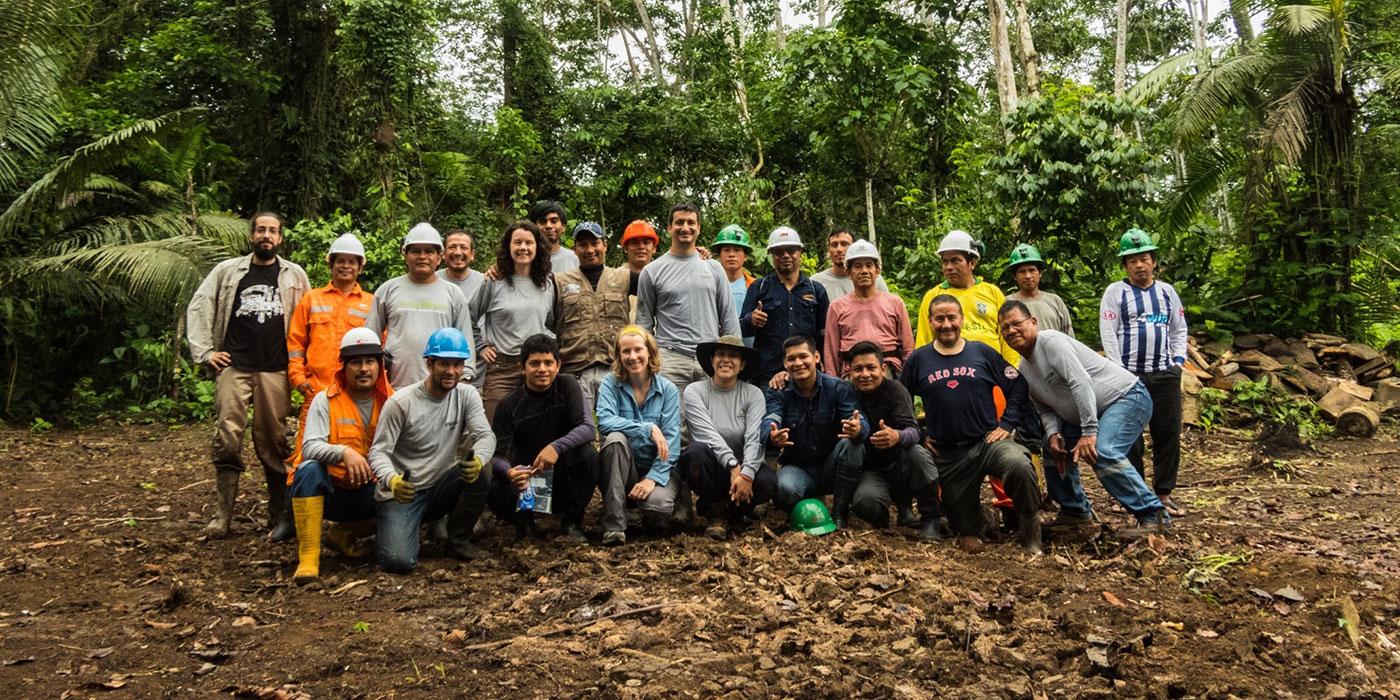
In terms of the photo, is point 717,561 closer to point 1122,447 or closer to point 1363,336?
point 1122,447

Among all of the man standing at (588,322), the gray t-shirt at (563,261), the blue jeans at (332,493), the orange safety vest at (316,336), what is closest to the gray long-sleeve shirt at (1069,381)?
the man standing at (588,322)

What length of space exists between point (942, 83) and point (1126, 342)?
7856 mm

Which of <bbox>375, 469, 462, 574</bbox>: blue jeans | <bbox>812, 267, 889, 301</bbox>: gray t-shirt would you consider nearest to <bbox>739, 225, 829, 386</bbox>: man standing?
<bbox>812, 267, 889, 301</bbox>: gray t-shirt

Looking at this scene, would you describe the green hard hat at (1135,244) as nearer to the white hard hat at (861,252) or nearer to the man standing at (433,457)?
the white hard hat at (861,252)

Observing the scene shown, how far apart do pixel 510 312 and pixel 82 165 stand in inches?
255

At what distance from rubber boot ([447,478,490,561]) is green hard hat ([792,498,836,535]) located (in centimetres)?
182

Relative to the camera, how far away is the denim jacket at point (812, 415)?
5.62 m

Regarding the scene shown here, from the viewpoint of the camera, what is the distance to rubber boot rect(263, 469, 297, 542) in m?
5.63

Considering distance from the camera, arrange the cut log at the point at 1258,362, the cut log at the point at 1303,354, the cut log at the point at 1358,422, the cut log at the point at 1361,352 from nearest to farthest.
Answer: the cut log at the point at 1358,422 → the cut log at the point at 1258,362 → the cut log at the point at 1303,354 → the cut log at the point at 1361,352

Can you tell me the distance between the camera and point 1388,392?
10.2 meters

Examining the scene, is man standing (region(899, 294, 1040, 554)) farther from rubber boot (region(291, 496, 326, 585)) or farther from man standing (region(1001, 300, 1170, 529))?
rubber boot (region(291, 496, 326, 585))

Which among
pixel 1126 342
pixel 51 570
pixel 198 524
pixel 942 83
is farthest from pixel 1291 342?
pixel 51 570

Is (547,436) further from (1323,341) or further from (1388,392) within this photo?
(1323,341)

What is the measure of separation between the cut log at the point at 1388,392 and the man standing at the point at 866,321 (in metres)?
7.32
